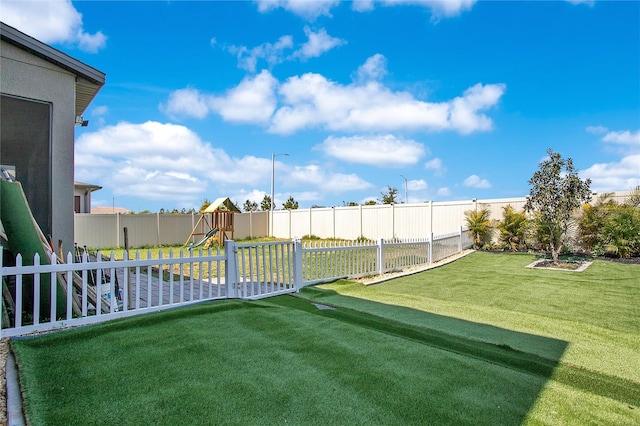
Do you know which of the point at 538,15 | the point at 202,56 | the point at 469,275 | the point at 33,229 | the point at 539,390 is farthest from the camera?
the point at 202,56

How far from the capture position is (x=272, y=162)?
25.0 m

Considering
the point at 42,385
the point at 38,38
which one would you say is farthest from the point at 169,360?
the point at 38,38

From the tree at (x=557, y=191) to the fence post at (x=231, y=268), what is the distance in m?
9.04

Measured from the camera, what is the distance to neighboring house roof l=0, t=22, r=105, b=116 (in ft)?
16.0

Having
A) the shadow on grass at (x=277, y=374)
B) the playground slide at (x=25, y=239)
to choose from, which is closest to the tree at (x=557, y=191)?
the shadow on grass at (x=277, y=374)

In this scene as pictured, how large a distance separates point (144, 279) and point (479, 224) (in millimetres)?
11289

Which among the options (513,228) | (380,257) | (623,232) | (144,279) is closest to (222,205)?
(144,279)

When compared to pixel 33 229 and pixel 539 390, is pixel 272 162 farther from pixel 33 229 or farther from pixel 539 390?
pixel 539 390

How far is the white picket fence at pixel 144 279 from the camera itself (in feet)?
12.1

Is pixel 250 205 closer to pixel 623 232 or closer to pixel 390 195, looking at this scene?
pixel 390 195

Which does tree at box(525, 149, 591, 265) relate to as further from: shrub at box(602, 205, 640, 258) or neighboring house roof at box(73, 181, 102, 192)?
neighboring house roof at box(73, 181, 102, 192)

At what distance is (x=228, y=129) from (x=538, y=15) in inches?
427

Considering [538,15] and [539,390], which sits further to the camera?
[538,15]

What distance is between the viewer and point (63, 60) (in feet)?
17.6
